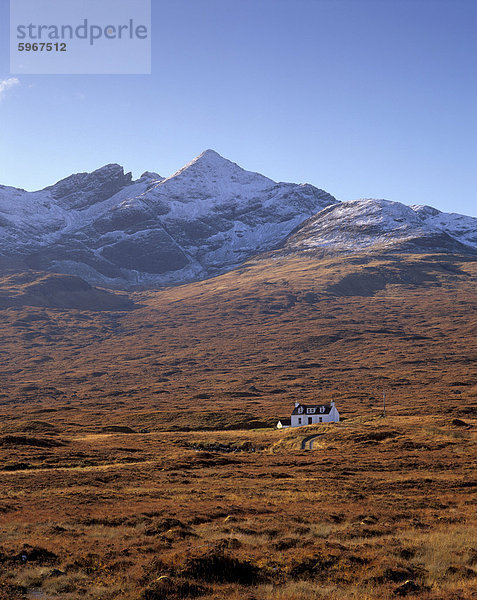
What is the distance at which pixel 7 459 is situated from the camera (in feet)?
191

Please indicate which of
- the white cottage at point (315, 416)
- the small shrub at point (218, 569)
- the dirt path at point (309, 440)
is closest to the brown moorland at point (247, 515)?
the small shrub at point (218, 569)

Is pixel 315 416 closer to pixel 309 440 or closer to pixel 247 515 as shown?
pixel 309 440

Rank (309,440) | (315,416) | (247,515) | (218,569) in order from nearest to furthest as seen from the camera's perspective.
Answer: (218,569) < (247,515) < (309,440) < (315,416)

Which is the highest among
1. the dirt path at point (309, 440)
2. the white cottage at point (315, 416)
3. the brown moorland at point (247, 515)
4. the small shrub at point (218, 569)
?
the small shrub at point (218, 569)

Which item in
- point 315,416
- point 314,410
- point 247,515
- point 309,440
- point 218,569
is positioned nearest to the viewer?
point 218,569

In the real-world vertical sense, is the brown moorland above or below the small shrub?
below

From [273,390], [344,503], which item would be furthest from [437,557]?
[273,390]

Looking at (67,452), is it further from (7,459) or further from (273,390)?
(273,390)

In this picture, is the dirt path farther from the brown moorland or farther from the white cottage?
the white cottage

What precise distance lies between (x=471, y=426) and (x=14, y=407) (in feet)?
446

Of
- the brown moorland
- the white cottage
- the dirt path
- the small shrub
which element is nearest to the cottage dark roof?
the white cottage

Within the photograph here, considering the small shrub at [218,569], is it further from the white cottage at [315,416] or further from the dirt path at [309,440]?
the white cottage at [315,416]

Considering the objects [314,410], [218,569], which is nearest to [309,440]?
[314,410]

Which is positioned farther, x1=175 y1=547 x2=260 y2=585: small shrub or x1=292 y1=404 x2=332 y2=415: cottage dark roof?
x1=292 y1=404 x2=332 y2=415: cottage dark roof
